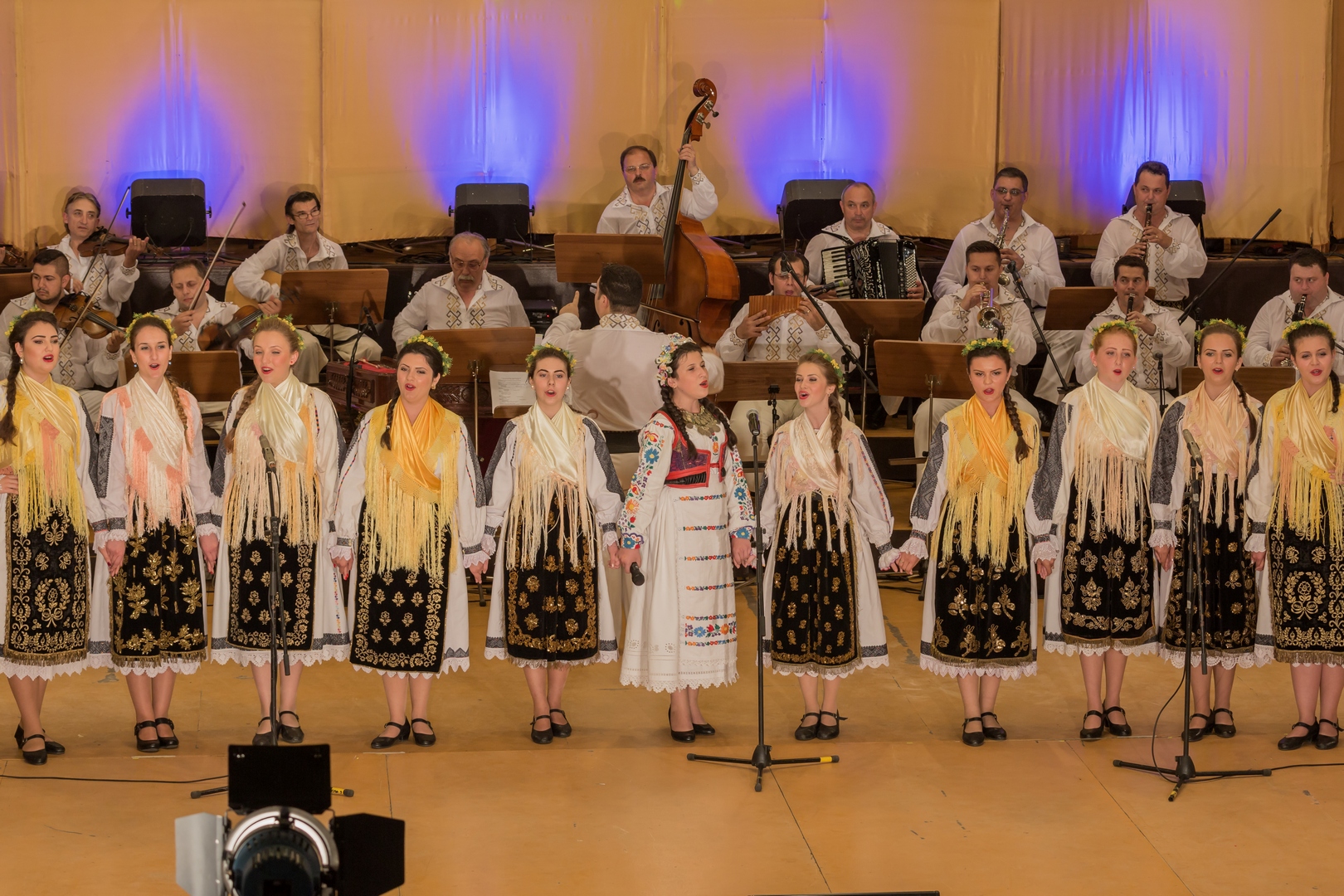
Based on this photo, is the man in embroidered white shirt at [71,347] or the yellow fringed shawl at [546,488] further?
the man in embroidered white shirt at [71,347]

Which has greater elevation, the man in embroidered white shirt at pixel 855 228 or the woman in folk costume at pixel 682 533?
the man in embroidered white shirt at pixel 855 228

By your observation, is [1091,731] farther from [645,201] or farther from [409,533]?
[645,201]

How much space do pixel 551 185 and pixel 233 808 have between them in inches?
292

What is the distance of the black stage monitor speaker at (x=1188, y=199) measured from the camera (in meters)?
9.16

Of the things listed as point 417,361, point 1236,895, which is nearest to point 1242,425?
point 1236,895

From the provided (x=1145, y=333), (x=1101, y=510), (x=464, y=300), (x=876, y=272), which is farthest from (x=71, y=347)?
(x=1145, y=333)

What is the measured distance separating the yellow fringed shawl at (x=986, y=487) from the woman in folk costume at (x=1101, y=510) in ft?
0.17

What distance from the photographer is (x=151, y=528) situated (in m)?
4.91

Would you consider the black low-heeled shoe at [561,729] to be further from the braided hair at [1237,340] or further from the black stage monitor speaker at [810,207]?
the black stage monitor speaker at [810,207]

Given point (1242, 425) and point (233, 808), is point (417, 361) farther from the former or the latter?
point (1242, 425)

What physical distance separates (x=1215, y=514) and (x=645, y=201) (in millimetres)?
3927

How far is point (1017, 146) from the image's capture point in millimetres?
10055

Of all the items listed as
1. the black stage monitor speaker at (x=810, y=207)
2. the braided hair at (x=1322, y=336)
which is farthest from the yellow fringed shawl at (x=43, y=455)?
the black stage monitor speaker at (x=810, y=207)

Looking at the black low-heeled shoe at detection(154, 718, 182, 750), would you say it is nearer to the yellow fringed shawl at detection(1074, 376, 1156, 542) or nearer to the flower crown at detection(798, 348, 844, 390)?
the flower crown at detection(798, 348, 844, 390)
